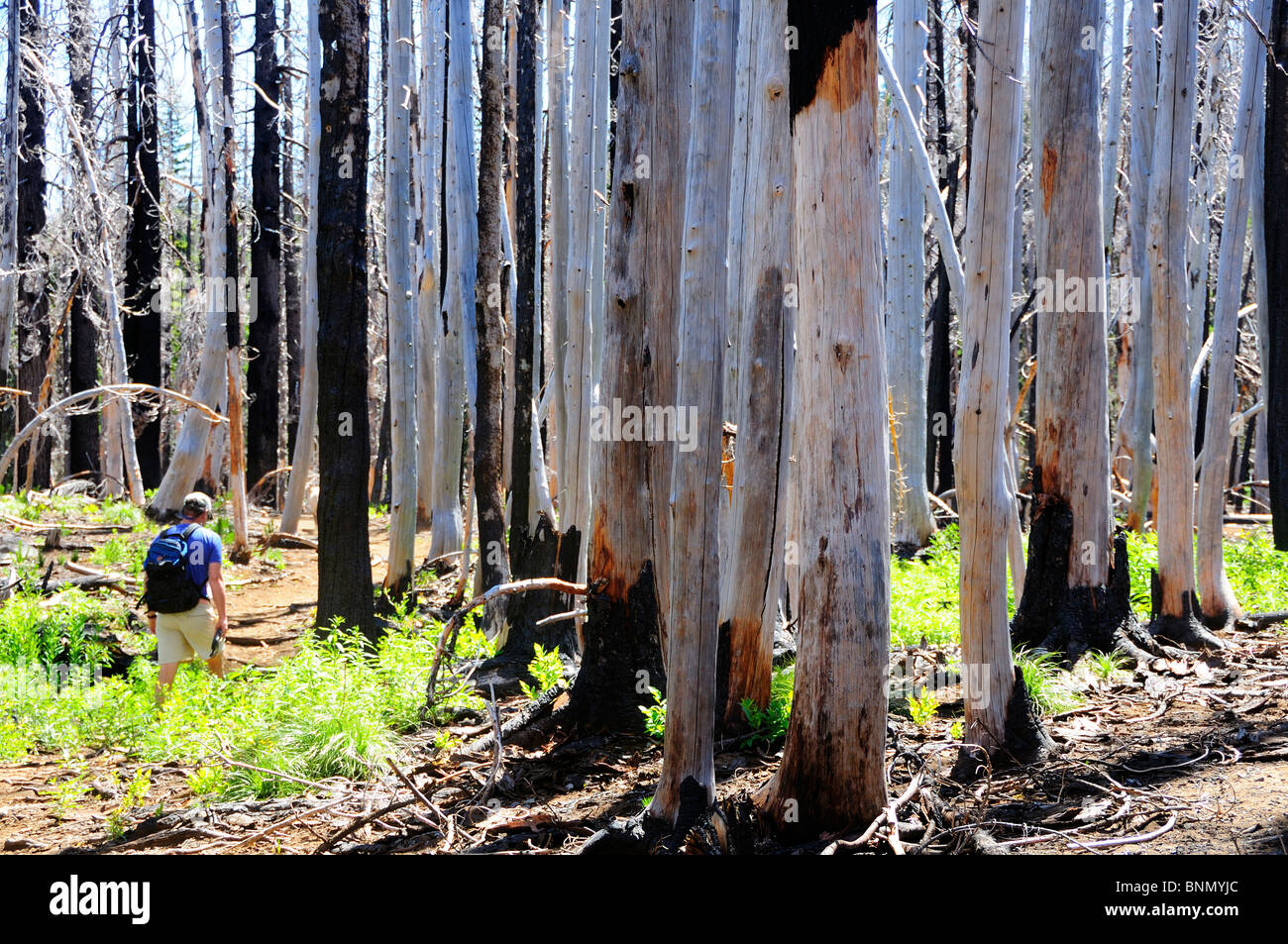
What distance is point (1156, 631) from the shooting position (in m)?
7.18

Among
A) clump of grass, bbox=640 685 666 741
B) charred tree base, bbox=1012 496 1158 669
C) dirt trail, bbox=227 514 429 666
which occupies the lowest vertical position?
dirt trail, bbox=227 514 429 666

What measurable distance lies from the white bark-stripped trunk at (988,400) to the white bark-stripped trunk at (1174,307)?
293 cm

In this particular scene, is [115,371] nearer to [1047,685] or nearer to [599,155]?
[599,155]

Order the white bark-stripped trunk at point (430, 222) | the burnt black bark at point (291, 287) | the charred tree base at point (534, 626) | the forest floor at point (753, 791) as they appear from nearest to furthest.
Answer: the forest floor at point (753, 791), the charred tree base at point (534, 626), the white bark-stripped trunk at point (430, 222), the burnt black bark at point (291, 287)

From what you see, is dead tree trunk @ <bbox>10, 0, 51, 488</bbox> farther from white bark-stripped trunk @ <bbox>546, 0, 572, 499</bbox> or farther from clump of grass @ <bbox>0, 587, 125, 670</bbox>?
white bark-stripped trunk @ <bbox>546, 0, 572, 499</bbox>

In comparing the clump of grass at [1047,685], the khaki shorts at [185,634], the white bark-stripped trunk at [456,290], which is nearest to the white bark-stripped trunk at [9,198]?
the white bark-stripped trunk at [456,290]

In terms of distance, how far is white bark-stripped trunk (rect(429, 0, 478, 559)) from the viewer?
11008 millimetres

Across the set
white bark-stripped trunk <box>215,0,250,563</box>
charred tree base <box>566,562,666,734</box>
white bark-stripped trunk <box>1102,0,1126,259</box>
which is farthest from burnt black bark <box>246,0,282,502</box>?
charred tree base <box>566,562,666,734</box>

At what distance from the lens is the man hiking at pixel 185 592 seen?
287 inches

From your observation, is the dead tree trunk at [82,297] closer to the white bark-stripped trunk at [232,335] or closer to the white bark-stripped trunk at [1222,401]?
the white bark-stripped trunk at [232,335]

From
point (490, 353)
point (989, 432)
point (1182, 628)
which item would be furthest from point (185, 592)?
point (1182, 628)

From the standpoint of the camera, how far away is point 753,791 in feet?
15.2

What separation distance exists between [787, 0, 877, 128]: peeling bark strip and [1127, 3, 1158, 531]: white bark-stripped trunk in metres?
5.57
